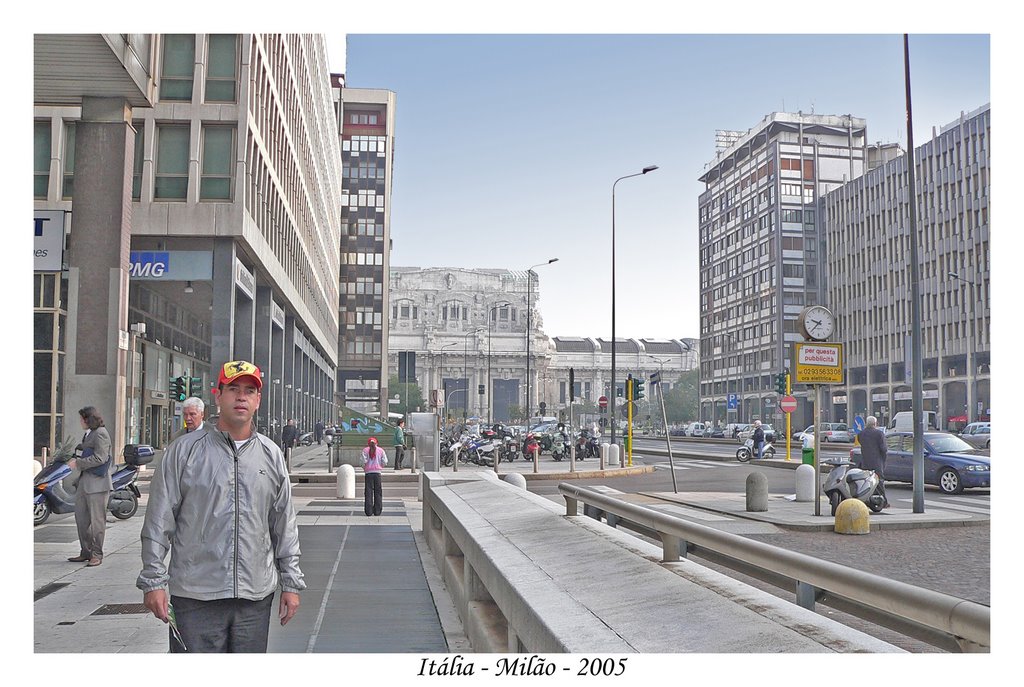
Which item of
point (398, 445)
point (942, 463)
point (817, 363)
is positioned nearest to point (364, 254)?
point (398, 445)

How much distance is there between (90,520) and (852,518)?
9773mm

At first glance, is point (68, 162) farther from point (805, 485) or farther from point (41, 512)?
point (805, 485)

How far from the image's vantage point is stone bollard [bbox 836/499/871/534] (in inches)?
570

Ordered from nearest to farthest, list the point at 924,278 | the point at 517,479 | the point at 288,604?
the point at 288,604 < the point at 517,479 < the point at 924,278

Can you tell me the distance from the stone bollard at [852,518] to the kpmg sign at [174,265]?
2076cm

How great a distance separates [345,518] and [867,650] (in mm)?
14322

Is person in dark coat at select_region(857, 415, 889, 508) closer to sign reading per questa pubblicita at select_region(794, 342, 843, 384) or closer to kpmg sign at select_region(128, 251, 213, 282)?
sign reading per questa pubblicita at select_region(794, 342, 843, 384)

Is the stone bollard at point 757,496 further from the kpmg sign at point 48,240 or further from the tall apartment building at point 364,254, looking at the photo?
the tall apartment building at point 364,254

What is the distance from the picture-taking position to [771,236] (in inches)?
3861

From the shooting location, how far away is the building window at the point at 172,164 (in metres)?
30.1

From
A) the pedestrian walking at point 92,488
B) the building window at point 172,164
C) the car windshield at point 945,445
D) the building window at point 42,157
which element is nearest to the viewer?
the pedestrian walking at point 92,488

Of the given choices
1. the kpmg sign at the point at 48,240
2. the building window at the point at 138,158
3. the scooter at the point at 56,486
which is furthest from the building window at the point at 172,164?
the scooter at the point at 56,486

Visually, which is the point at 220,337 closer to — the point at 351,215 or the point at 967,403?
the point at 967,403
